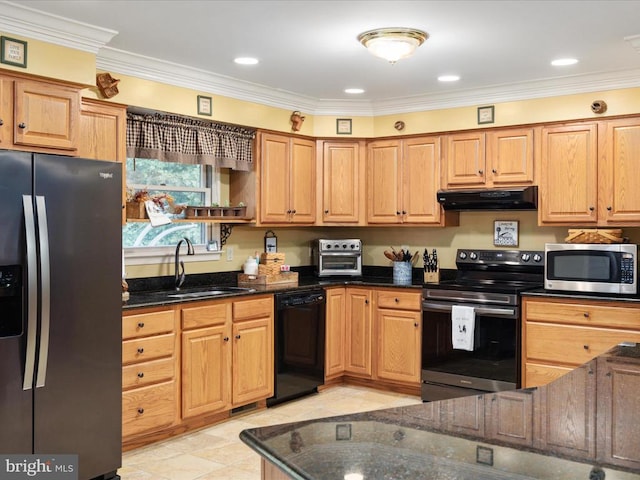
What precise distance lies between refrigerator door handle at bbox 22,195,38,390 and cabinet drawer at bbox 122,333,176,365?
0.77 metres

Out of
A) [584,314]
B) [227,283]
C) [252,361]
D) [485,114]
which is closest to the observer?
[584,314]

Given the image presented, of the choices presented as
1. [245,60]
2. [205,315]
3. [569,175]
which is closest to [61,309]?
[205,315]

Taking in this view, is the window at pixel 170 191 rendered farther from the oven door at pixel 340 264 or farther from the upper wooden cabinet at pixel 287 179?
the oven door at pixel 340 264

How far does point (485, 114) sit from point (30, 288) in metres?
3.63

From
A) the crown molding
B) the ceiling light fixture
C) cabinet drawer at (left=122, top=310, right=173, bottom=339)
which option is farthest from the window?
the ceiling light fixture

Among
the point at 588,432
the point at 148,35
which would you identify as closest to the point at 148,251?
the point at 148,35

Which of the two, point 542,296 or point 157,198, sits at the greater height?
point 157,198

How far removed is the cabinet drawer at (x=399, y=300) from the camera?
5102 millimetres

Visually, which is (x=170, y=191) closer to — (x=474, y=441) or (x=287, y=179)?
(x=287, y=179)

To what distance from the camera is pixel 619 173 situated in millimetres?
4527

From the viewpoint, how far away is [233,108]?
4891 millimetres

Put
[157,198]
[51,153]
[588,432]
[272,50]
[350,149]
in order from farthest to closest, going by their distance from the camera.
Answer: [350,149]
[157,198]
[272,50]
[51,153]
[588,432]

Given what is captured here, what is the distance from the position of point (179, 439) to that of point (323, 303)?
1.64 m

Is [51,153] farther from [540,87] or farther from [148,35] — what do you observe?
[540,87]
